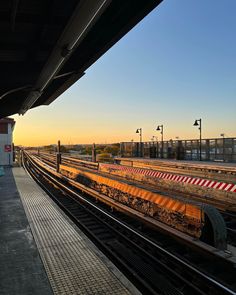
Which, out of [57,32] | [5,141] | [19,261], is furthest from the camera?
[5,141]

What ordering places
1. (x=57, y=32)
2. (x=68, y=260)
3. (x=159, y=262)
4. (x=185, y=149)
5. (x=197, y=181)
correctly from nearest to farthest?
1. (x=57, y=32)
2. (x=68, y=260)
3. (x=159, y=262)
4. (x=197, y=181)
5. (x=185, y=149)

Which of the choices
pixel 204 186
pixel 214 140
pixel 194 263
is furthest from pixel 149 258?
pixel 214 140

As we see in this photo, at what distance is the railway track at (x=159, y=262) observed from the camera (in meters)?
5.43

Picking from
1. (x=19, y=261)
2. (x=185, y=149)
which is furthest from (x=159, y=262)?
(x=185, y=149)

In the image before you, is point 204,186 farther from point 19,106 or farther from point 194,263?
point 19,106

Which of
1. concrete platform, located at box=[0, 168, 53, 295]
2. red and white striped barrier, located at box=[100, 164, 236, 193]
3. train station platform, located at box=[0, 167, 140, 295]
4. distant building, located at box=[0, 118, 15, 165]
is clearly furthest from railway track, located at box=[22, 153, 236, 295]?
distant building, located at box=[0, 118, 15, 165]

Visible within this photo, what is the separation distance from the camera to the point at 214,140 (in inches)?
976

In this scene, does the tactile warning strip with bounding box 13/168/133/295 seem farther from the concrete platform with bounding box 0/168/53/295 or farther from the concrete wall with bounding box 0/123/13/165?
the concrete wall with bounding box 0/123/13/165

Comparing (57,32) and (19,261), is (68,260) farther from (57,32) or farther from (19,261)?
(57,32)

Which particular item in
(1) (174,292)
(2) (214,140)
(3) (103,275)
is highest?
(2) (214,140)

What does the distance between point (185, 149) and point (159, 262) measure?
2368 centimetres

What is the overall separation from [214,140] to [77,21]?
22618 millimetres

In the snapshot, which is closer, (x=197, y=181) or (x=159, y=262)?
(x=159, y=262)

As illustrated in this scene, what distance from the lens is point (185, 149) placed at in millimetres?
29219
